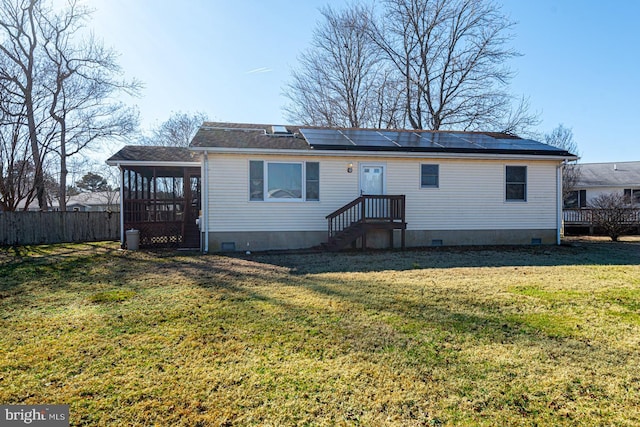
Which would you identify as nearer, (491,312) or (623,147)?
(491,312)

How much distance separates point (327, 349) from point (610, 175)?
31.3m

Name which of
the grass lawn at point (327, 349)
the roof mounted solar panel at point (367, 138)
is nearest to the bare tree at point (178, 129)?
the roof mounted solar panel at point (367, 138)

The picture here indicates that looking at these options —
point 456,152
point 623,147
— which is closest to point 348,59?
point 456,152

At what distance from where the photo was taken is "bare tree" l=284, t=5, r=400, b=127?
23.0 meters

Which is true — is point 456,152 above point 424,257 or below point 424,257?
above

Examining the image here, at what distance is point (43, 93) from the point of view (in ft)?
59.1

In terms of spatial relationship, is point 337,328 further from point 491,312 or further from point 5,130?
point 5,130

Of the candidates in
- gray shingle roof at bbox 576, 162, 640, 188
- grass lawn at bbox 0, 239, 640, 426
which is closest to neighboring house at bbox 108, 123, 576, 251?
grass lawn at bbox 0, 239, 640, 426

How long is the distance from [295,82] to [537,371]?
2440 cm

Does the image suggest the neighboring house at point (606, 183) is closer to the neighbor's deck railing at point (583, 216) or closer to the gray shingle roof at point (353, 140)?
the neighbor's deck railing at point (583, 216)

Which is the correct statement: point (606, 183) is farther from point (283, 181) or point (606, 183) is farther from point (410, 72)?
point (283, 181)

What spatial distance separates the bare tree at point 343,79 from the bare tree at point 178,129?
995 cm

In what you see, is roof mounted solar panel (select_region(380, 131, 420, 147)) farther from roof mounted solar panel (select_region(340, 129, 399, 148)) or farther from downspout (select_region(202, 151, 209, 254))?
downspout (select_region(202, 151, 209, 254))

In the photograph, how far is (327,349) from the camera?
3.29m
